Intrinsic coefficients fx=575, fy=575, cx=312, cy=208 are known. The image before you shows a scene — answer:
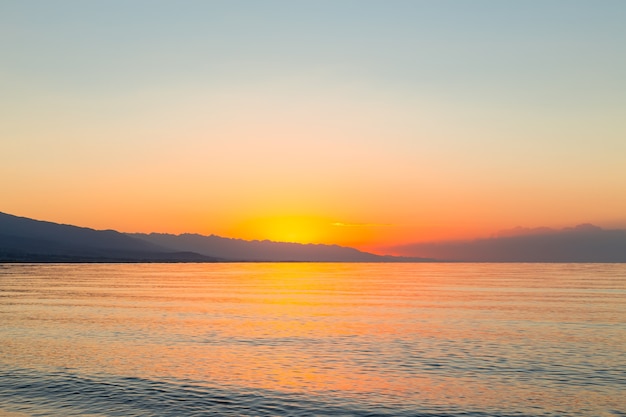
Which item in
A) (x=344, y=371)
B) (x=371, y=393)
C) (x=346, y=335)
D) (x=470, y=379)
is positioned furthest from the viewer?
(x=346, y=335)

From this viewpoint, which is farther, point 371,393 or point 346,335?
point 346,335

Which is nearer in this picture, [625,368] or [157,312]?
[625,368]

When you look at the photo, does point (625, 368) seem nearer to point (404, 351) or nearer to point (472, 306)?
point (404, 351)

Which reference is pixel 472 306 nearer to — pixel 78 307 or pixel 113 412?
pixel 78 307

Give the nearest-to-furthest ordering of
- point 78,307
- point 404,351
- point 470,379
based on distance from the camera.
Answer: point 470,379, point 404,351, point 78,307

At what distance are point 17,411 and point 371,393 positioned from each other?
16.0m

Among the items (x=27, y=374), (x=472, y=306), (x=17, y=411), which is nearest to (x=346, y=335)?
(x=27, y=374)

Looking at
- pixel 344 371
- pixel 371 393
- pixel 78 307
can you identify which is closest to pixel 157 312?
pixel 78 307

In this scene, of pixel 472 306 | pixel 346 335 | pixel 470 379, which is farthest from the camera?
pixel 472 306

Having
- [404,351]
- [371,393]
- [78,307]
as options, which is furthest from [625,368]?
[78,307]

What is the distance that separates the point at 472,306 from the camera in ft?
249

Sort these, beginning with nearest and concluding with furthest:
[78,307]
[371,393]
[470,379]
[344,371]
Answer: [371,393]
[470,379]
[344,371]
[78,307]

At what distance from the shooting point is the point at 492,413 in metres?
25.0

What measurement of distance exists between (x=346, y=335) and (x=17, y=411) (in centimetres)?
2779
